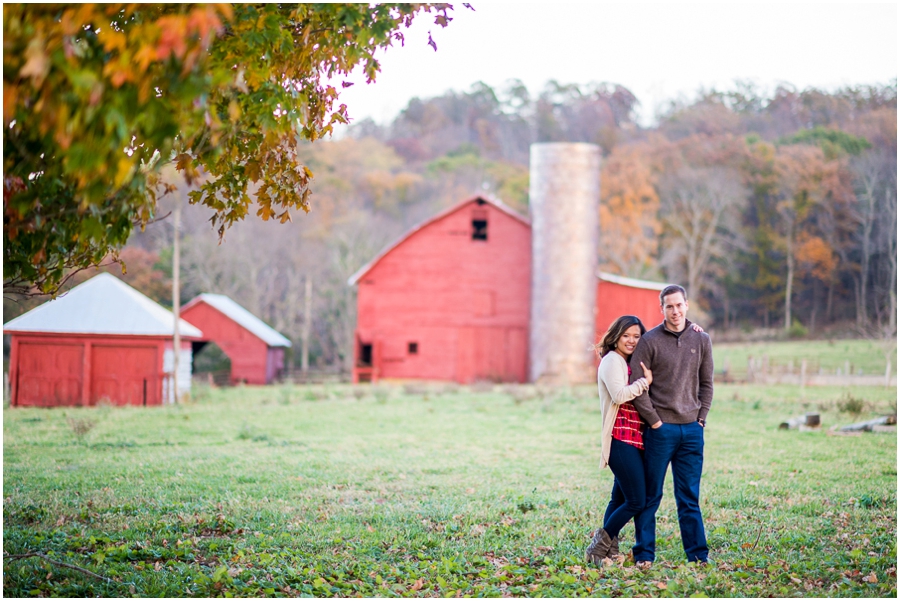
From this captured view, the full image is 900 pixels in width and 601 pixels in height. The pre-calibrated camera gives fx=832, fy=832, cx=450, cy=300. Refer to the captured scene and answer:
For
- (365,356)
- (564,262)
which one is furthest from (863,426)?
(365,356)

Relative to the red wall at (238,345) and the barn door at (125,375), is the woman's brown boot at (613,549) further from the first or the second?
the red wall at (238,345)

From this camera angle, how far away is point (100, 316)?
871 inches

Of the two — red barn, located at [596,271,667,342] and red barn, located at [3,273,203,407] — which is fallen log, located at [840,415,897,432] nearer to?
red barn, located at [596,271,667,342]

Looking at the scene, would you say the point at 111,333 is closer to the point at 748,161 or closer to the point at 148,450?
the point at 148,450

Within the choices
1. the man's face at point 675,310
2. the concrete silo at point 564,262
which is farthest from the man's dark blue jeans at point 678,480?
the concrete silo at point 564,262

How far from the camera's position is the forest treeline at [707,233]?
4772cm

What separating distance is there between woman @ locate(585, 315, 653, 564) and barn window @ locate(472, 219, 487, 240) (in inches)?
989

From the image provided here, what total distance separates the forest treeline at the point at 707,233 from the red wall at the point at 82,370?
20241 millimetres

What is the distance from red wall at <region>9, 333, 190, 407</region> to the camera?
21516 millimetres

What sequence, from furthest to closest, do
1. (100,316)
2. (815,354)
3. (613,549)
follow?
(815,354)
(100,316)
(613,549)

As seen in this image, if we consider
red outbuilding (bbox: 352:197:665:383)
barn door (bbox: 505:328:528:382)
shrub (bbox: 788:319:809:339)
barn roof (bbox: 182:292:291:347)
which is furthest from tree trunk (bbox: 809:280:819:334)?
barn roof (bbox: 182:292:291:347)

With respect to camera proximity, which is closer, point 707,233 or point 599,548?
point 599,548

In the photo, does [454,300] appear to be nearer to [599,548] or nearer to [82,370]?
[82,370]

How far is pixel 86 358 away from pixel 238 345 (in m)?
12.2
